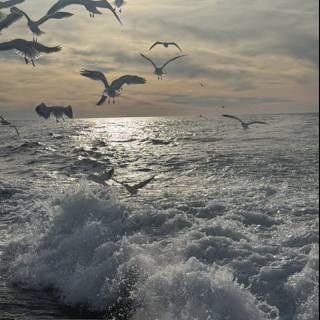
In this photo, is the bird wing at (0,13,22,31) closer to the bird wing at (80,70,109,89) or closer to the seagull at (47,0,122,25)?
the seagull at (47,0,122,25)

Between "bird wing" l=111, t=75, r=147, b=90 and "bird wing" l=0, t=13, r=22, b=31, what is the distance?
9.39 feet

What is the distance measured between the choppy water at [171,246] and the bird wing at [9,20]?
5.37m

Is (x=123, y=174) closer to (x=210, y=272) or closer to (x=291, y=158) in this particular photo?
(x=291, y=158)

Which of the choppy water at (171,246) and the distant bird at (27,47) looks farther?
the distant bird at (27,47)

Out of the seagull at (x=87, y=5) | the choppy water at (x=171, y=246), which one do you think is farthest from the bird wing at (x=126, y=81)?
the choppy water at (x=171, y=246)

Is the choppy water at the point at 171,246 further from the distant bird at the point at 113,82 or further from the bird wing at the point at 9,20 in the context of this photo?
the bird wing at the point at 9,20

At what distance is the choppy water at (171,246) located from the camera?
952 cm

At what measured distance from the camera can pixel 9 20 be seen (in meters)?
13.0

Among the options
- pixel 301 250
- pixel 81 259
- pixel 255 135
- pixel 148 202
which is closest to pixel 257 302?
pixel 301 250

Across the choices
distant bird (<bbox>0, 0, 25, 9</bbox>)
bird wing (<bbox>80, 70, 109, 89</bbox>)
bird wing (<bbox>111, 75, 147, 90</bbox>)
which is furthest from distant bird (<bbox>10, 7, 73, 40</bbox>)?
bird wing (<bbox>111, 75, 147, 90</bbox>)

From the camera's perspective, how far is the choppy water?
9516 mm

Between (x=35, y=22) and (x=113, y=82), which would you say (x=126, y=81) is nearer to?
(x=113, y=82)

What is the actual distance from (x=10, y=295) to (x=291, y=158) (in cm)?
1385

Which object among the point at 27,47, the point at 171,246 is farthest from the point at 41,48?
the point at 171,246
